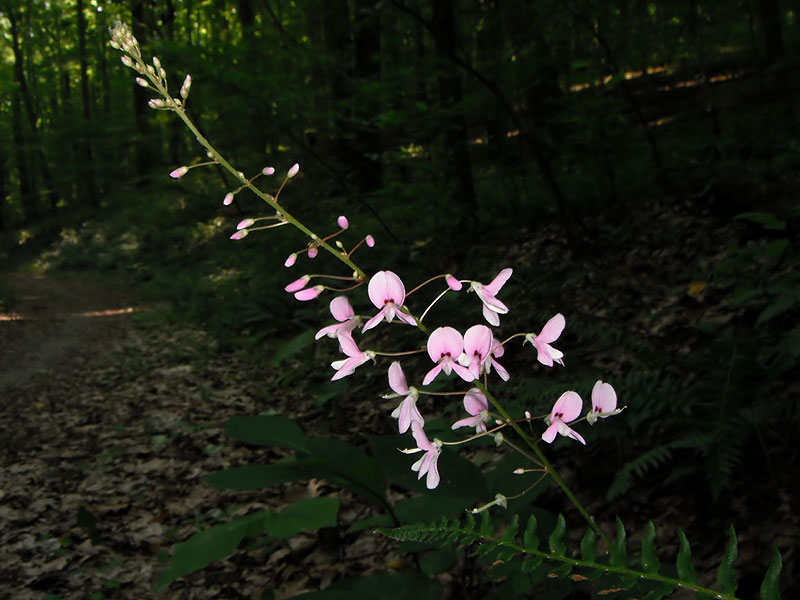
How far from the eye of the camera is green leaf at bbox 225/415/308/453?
2.30 metres

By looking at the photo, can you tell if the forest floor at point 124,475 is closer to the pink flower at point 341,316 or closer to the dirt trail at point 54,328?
the dirt trail at point 54,328

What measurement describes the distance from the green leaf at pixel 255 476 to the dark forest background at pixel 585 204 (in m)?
1.36

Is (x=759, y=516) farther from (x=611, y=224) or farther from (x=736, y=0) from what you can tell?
(x=736, y=0)

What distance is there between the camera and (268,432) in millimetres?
2361

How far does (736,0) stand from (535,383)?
555cm

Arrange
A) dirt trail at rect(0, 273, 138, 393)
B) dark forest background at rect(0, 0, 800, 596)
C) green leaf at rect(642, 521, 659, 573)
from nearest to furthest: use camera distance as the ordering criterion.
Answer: green leaf at rect(642, 521, 659, 573) → dark forest background at rect(0, 0, 800, 596) → dirt trail at rect(0, 273, 138, 393)

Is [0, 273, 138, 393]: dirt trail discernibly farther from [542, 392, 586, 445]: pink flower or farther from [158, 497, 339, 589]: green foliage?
[542, 392, 586, 445]: pink flower

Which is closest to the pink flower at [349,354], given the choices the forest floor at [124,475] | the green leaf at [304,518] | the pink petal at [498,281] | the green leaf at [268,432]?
the pink petal at [498,281]

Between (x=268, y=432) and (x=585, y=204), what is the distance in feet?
17.8

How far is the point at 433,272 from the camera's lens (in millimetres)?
6258

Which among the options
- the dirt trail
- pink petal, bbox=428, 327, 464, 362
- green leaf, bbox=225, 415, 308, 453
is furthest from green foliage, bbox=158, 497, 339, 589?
the dirt trail

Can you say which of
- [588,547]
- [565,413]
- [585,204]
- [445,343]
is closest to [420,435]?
[445,343]

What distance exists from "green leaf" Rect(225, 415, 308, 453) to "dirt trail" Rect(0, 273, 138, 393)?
16.0ft

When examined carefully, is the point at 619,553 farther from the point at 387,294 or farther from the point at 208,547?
the point at 208,547
